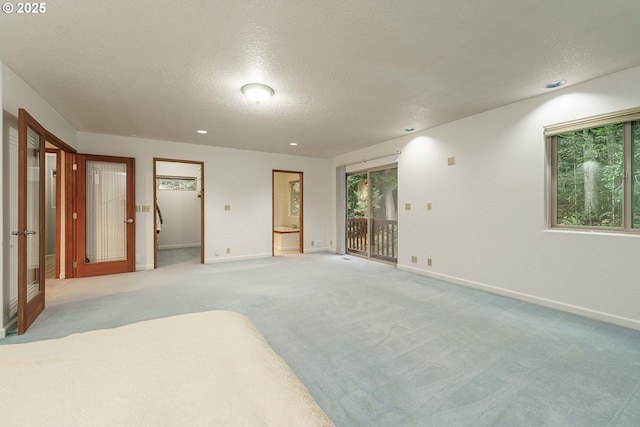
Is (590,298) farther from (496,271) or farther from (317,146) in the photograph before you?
(317,146)

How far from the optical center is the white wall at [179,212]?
26.4ft

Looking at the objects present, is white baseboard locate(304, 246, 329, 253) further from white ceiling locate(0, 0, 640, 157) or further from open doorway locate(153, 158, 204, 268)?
white ceiling locate(0, 0, 640, 157)

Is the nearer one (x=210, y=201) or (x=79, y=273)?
(x=79, y=273)

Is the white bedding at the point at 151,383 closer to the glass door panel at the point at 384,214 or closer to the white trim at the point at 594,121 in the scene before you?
the white trim at the point at 594,121

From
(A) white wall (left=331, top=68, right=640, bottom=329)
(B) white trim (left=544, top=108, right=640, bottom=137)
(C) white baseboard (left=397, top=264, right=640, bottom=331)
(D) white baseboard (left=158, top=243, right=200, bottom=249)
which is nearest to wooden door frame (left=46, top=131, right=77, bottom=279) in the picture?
(D) white baseboard (left=158, top=243, right=200, bottom=249)

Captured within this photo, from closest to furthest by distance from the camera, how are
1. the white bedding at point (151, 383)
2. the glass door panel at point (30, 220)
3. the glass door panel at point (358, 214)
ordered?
the white bedding at point (151, 383), the glass door panel at point (30, 220), the glass door panel at point (358, 214)

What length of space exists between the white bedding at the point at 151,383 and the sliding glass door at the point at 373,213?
482 centimetres

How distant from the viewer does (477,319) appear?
2871 millimetres

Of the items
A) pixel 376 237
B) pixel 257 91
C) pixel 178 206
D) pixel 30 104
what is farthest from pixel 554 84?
pixel 178 206

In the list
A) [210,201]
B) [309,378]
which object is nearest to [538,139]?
[309,378]

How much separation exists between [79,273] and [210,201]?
8.21ft

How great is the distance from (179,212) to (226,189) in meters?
3.22

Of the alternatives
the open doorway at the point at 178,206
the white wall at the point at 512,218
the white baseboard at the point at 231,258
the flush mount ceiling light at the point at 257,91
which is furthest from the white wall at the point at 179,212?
the white wall at the point at 512,218

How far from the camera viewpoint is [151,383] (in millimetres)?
908
